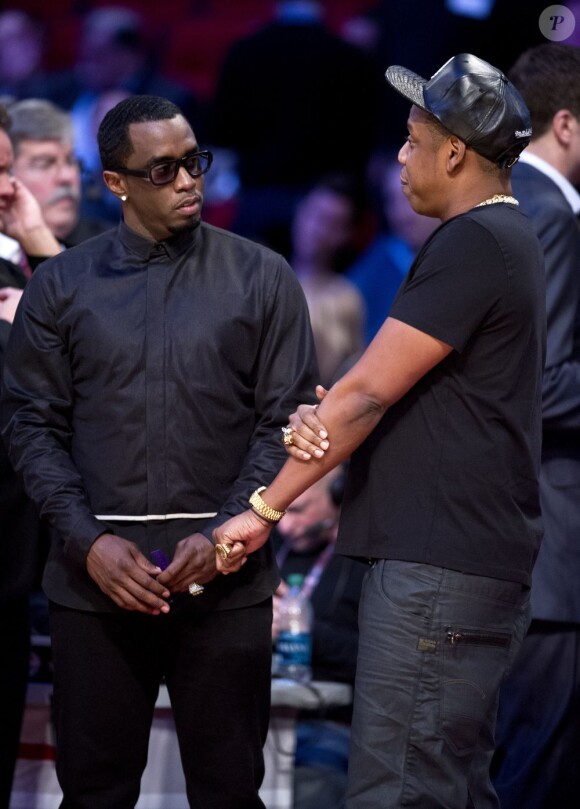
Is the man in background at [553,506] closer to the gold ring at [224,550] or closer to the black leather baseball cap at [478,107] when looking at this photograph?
the black leather baseball cap at [478,107]

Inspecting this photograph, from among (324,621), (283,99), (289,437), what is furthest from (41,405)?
(283,99)

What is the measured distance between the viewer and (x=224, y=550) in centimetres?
273

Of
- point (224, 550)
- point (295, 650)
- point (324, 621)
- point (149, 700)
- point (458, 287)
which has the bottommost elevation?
point (295, 650)

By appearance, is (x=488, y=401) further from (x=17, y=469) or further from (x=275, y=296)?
(x=17, y=469)

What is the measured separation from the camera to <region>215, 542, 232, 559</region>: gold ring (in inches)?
108

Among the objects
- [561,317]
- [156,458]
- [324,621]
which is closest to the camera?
[156,458]

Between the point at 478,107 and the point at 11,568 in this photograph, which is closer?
the point at 478,107

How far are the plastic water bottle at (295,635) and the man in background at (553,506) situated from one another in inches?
31.4

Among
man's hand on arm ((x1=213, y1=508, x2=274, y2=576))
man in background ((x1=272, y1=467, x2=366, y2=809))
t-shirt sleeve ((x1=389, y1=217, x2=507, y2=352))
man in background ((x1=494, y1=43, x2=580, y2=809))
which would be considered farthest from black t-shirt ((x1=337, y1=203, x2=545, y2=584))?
man in background ((x1=272, y1=467, x2=366, y2=809))

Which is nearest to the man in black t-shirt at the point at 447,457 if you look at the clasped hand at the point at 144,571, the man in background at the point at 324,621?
the clasped hand at the point at 144,571

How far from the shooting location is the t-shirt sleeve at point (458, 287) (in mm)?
2426

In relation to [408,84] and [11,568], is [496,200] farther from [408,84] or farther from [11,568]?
[11,568]

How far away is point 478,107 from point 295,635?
229 centimetres

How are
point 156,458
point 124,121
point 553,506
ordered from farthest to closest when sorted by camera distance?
point 553,506
point 124,121
point 156,458
